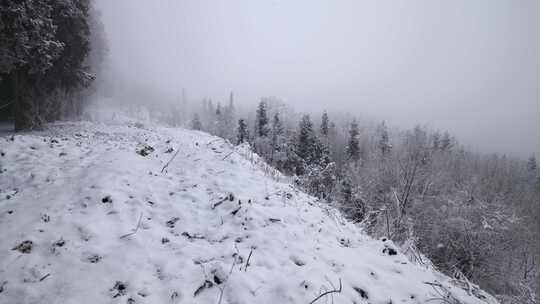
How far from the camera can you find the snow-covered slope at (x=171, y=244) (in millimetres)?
3248

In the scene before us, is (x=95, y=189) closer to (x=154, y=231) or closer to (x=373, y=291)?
(x=154, y=231)

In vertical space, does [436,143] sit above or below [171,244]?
below

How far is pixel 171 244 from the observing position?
13.5 feet

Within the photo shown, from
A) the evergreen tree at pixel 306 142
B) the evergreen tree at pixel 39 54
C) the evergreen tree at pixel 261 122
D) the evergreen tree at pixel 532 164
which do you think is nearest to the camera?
the evergreen tree at pixel 39 54

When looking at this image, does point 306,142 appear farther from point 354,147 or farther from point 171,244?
point 171,244

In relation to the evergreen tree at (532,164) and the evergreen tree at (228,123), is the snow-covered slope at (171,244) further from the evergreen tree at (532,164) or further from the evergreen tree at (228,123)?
the evergreen tree at (532,164)

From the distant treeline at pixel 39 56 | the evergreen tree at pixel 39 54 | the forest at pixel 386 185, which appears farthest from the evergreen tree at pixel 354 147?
the distant treeline at pixel 39 56

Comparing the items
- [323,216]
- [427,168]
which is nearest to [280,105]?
[427,168]

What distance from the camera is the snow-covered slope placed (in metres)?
3.25

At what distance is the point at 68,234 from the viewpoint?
3.87m

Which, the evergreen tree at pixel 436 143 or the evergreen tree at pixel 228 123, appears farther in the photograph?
the evergreen tree at pixel 228 123

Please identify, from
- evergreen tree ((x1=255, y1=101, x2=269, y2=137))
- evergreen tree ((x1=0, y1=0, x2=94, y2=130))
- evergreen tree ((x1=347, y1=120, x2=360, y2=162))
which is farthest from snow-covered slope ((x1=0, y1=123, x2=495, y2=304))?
evergreen tree ((x1=347, y1=120, x2=360, y2=162))

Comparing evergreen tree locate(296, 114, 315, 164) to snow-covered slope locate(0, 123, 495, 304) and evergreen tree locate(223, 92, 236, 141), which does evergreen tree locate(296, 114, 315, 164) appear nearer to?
evergreen tree locate(223, 92, 236, 141)

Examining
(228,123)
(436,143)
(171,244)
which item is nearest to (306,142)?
(436,143)
